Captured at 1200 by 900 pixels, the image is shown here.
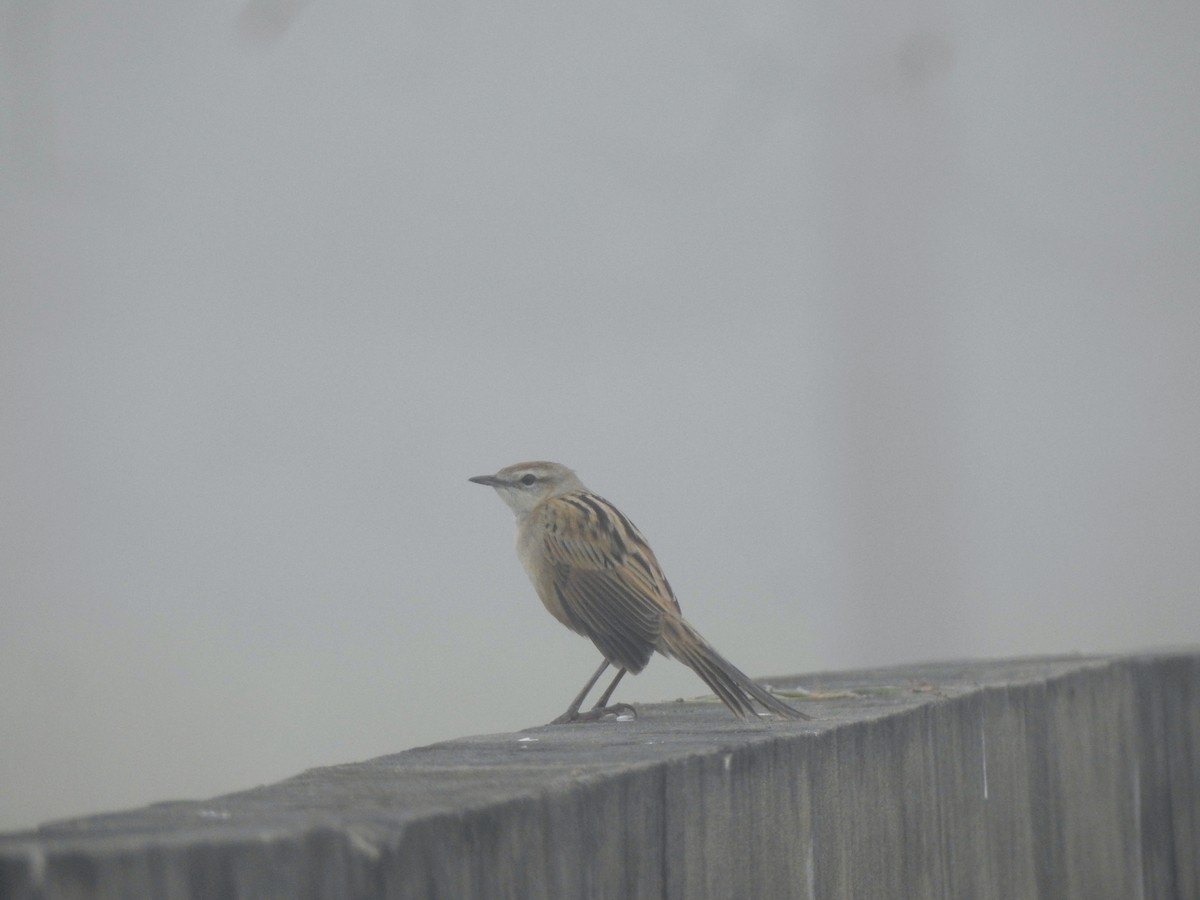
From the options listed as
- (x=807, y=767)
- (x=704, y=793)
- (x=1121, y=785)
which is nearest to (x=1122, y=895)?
(x=1121, y=785)

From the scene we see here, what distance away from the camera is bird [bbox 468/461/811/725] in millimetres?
5168

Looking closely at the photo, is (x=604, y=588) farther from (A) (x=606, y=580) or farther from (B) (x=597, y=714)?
(B) (x=597, y=714)

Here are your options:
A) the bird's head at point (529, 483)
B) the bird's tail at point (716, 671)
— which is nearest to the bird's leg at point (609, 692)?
the bird's tail at point (716, 671)

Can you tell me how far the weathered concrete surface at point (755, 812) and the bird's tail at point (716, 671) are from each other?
0.46 feet

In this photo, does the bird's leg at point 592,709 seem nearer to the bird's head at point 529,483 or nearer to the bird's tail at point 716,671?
the bird's tail at point 716,671

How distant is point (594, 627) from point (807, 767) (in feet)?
6.45

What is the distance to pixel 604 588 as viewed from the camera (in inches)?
217

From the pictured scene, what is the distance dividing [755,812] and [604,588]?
2.20 m

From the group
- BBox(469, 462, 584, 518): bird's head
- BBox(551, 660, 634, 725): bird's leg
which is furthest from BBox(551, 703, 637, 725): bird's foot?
BBox(469, 462, 584, 518): bird's head

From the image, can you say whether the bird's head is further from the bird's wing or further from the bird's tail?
the bird's tail

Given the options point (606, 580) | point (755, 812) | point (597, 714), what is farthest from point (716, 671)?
point (755, 812)

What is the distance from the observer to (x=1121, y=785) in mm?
5699

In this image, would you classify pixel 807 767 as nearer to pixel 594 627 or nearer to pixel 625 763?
pixel 625 763

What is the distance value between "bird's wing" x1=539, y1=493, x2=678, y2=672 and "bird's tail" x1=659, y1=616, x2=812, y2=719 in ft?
0.21
